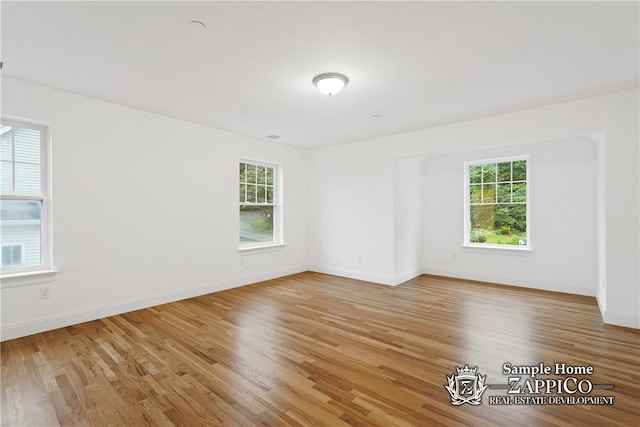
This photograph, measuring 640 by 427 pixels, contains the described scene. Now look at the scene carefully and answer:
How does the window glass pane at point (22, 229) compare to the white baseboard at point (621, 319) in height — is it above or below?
above

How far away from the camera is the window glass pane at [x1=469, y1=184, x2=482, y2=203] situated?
18.5 ft

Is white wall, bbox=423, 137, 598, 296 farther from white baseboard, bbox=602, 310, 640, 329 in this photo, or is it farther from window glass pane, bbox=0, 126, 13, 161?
window glass pane, bbox=0, 126, 13, 161

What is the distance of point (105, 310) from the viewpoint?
363 cm

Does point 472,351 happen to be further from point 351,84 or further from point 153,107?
point 153,107

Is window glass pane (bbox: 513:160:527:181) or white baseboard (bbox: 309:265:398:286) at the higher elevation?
window glass pane (bbox: 513:160:527:181)

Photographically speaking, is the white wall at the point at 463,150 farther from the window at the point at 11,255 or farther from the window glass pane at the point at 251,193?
the window at the point at 11,255

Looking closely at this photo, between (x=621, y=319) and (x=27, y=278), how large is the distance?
21.3ft

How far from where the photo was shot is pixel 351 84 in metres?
3.15

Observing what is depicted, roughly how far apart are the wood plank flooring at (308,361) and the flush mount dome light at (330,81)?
2544mm

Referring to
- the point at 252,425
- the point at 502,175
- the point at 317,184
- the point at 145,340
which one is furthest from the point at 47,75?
the point at 502,175

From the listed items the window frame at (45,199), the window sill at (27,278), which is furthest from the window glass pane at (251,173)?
the window sill at (27,278)

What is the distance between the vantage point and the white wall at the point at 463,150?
329cm

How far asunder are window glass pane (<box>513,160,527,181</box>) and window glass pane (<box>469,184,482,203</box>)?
605 mm

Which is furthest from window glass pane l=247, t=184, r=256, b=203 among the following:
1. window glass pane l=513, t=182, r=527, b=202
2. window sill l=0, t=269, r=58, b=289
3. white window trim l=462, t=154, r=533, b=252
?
window glass pane l=513, t=182, r=527, b=202
